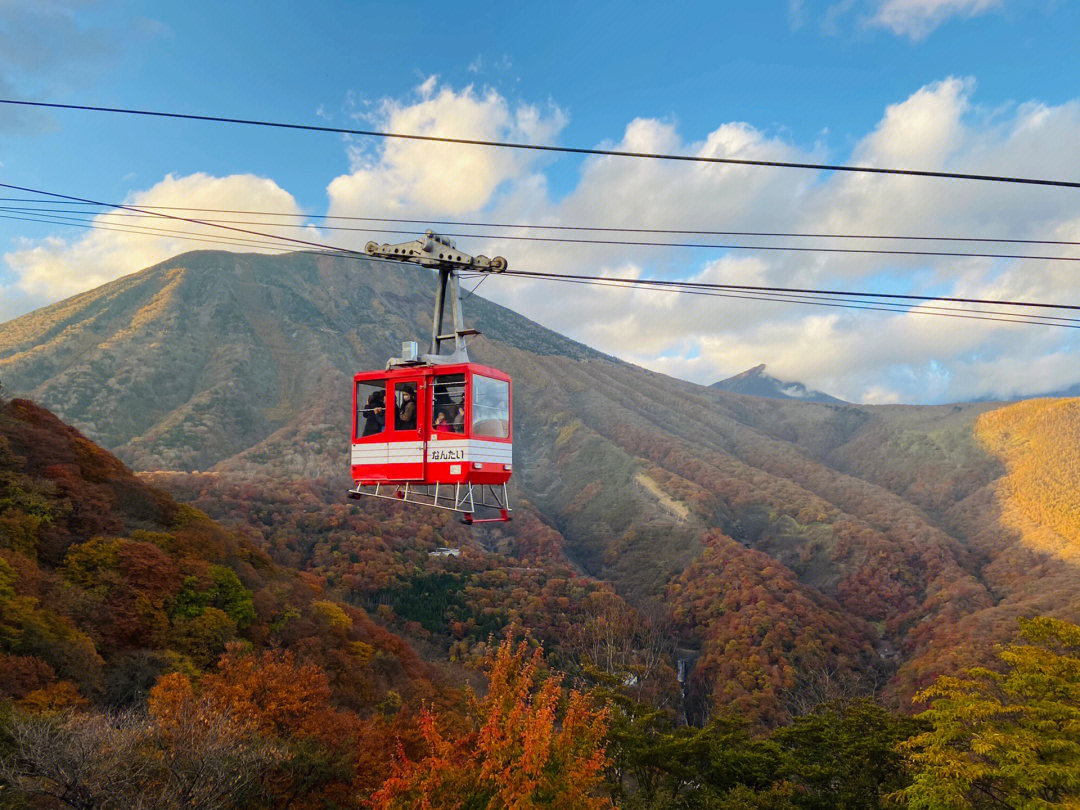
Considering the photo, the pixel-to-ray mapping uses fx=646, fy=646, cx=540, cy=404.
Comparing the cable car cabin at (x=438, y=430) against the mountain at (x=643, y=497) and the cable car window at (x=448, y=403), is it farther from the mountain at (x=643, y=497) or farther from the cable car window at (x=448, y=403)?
the mountain at (x=643, y=497)

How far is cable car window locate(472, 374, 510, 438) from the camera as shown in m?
13.7

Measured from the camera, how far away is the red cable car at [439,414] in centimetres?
1344

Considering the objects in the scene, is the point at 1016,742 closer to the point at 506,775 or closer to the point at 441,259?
the point at 506,775

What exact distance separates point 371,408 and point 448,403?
2356 millimetres

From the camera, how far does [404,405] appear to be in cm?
1477

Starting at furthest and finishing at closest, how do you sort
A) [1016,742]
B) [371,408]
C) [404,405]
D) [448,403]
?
[1016,742] < [371,408] < [404,405] < [448,403]

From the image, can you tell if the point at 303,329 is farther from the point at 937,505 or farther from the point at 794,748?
the point at 794,748

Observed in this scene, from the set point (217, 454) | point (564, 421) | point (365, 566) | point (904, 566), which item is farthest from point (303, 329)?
point (904, 566)

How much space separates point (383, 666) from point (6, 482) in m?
24.4

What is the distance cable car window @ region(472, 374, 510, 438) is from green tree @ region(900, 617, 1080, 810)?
54.9 feet

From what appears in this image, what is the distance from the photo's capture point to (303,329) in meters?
191

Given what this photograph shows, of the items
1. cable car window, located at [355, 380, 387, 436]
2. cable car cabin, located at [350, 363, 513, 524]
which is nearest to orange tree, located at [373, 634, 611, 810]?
cable car cabin, located at [350, 363, 513, 524]

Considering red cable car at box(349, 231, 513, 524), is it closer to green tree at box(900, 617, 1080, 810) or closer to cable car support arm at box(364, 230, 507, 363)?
cable car support arm at box(364, 230, 507, 363)

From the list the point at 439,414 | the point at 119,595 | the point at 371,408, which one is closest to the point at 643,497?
the point at 119,595
